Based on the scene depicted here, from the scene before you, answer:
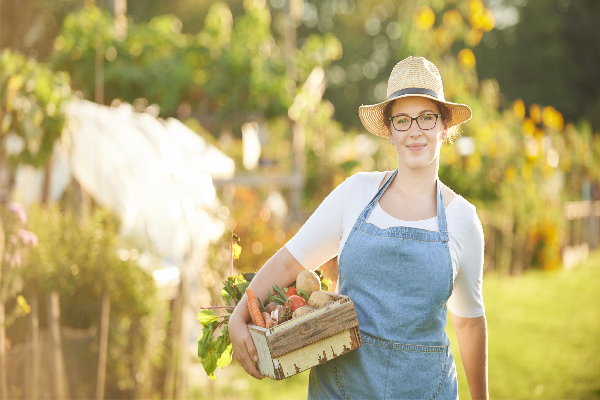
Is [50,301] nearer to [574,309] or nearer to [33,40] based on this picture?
[574,309]

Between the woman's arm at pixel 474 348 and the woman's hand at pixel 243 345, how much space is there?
0.63 metres

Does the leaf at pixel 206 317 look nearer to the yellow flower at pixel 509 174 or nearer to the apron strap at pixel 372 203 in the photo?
the apron strap at pixel 372 203

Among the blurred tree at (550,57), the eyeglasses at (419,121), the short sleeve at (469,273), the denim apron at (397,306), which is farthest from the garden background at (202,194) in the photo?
the blurred tree at (550,57)

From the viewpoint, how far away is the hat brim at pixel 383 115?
2734 mm

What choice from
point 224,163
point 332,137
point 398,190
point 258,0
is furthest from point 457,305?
point 332,137

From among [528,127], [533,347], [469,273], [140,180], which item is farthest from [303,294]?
[528,127]

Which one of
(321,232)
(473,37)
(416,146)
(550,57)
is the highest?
(550,57)

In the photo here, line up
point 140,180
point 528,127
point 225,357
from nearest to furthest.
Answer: point 225,357, point 140,180, point 528,127

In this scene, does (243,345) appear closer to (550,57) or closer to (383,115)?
(383,115)

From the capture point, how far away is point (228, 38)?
1014cm

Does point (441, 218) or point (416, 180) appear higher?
point (416, 180)

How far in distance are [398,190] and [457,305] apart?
0.38 metres

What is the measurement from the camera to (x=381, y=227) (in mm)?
2652

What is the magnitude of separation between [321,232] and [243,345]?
410 millimetres
